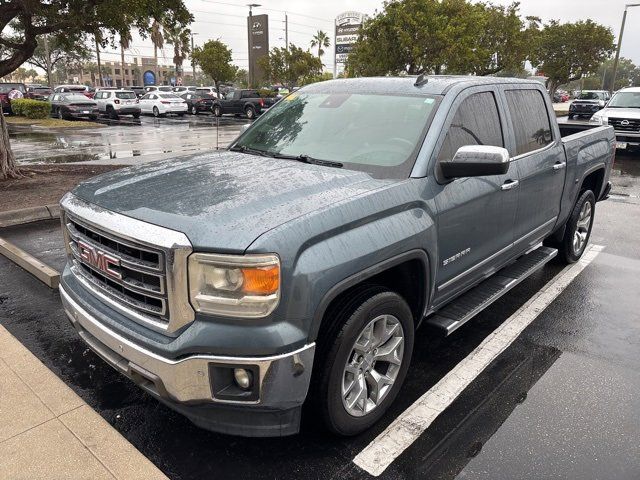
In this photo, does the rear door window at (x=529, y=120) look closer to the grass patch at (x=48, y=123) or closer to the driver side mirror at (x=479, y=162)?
the driver side mirror at (x=479, y=162)

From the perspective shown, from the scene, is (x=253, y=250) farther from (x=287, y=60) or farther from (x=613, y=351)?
(x=287, y=60)

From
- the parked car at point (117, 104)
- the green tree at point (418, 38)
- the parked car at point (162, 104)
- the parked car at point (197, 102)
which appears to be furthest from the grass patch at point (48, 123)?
the green tree at point (418, 38)

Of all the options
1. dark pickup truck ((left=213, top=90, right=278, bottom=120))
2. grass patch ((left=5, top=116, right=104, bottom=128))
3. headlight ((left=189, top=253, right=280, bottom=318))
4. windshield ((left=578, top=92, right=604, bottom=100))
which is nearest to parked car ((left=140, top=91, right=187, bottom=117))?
dark pickup truck ((left=213, top=90, right=278, bottom=120))

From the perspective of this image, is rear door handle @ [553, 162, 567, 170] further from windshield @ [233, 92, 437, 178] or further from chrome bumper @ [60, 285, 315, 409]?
chrome bumper @ [60, 285, 315, 409]

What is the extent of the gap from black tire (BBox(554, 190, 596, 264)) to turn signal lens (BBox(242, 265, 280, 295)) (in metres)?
4.16

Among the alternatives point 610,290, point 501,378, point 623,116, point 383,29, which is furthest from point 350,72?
point 501,378

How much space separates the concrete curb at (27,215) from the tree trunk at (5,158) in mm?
2803

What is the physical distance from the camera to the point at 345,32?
3947 cm

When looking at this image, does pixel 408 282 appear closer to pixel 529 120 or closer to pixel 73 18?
pixel 529 120

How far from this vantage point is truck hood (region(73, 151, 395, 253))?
2264 millimetres

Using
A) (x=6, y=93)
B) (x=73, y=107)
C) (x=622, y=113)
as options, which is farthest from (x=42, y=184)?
(x=6, y=93)

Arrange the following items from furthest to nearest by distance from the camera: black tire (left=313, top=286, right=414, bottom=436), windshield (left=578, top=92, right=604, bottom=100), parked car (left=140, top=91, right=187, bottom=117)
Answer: windshield (left=578, top=92, right=604, bottom=100), parked car (left=140, top=91, right=187, bottom=117), black tire (left=313, top=286, right=414, bottom=436)

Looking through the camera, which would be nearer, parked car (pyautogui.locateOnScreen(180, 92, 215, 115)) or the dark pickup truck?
the dark pickup truck

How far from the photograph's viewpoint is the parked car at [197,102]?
33.5 m
